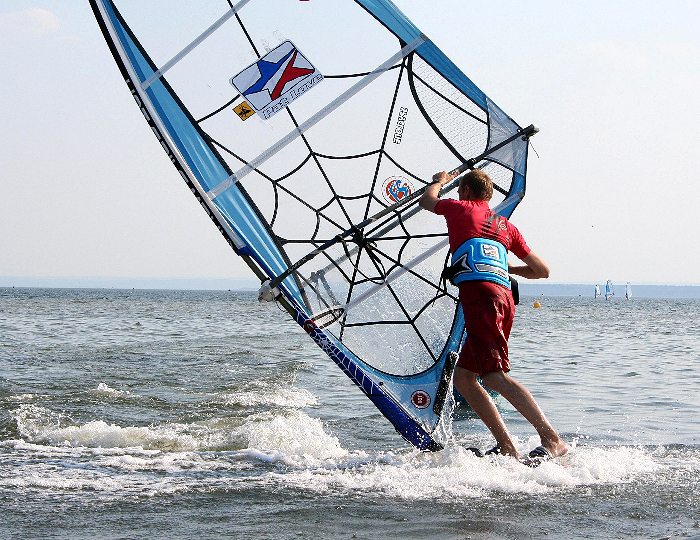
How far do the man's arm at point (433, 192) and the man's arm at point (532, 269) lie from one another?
0.69 metres

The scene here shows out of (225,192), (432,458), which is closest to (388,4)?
(225,192)

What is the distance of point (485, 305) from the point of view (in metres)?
5.42

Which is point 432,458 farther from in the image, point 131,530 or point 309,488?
point 131,530

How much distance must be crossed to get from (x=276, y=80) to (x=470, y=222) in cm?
179

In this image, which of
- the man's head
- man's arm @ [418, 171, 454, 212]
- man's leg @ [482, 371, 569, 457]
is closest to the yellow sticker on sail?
man's arm @ [418, 171, 454, 212]

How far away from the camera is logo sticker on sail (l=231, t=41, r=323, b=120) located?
633cm

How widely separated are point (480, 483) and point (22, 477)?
103 inches

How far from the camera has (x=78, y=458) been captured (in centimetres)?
605

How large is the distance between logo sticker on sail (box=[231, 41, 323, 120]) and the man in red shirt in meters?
1.35

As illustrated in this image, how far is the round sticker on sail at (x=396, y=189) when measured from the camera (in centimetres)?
642

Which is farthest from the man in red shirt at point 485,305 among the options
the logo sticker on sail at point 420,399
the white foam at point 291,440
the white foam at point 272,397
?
the white foam at point 272,397

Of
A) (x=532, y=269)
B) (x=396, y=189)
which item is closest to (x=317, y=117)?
(x=396, y=189)

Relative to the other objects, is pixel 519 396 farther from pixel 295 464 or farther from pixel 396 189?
pixel 396 189

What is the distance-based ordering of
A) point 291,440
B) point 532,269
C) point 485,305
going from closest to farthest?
1. point 485,305
2. point 532,269
3. point 291,440
